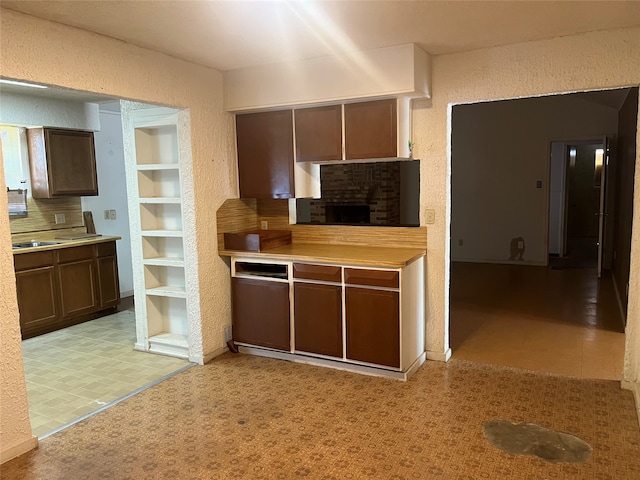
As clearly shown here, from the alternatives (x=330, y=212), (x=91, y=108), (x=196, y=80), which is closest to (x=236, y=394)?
(x=196, y=80)

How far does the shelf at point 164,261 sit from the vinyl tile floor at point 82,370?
2.55ft

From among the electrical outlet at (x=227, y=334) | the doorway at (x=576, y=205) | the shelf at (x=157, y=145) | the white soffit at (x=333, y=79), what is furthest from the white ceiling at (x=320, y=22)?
the doorway at (x=576, y=205)

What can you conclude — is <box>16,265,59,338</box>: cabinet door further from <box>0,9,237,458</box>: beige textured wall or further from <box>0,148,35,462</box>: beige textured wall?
<box>0,148,35,462</box>: beige textured wall

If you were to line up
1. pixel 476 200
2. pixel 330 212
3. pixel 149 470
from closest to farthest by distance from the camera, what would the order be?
pixel 149 470 < pixel 330 212 < pixel 476 200

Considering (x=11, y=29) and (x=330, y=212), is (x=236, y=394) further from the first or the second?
(x=330, y=212)

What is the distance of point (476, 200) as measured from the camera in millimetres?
8234

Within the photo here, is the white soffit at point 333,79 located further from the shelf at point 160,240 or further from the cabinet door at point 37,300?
the cabinet door at point 37,300

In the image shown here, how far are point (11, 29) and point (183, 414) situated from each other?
2.35 meters

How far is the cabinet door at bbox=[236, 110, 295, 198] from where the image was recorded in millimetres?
3992

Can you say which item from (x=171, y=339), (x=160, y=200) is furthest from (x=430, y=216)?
(x=171, y=339)

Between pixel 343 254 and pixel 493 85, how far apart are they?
5.26 ft

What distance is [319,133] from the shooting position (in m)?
3.84

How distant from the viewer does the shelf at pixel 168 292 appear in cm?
409

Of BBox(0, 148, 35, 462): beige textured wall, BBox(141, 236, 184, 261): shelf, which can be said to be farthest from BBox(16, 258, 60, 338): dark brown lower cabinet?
BBox(0, 148, 35, 462): beige textured wall
